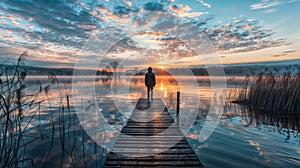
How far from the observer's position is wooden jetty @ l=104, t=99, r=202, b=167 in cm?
446

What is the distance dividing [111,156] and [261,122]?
9.95 meters

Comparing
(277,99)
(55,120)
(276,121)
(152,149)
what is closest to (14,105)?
(152,149)

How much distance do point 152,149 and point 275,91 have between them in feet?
42.8

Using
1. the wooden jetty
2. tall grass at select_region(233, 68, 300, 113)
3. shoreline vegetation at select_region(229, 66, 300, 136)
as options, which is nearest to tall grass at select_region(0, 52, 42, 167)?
the wooden jetty

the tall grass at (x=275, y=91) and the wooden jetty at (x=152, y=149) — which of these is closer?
the wooden jetty at (x=152, y=149)

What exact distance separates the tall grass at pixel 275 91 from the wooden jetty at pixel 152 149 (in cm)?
1018

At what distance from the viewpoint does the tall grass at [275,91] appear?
12.6m

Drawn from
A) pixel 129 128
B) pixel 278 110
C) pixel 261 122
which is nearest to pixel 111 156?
pixel 129 128

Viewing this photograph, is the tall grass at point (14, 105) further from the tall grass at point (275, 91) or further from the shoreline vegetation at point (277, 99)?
the tall grass at point (275, 91)

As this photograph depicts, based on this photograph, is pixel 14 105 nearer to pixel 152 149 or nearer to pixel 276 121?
pixel 152 149

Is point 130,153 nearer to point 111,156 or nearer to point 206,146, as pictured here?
point 111,156

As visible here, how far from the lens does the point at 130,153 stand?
4992mm

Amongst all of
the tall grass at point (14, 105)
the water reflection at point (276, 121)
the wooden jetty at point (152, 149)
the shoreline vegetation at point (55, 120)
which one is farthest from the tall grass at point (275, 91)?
the tall grass at point (14, 105)

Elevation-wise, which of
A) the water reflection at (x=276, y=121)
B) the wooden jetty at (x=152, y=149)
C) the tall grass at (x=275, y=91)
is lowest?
the water reflection at (x=276, y=121)
